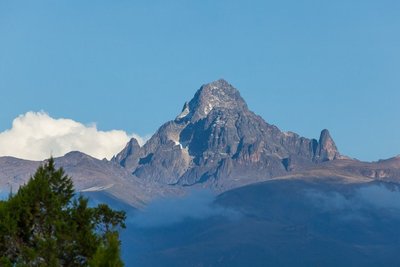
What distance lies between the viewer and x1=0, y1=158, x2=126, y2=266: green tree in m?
80.2

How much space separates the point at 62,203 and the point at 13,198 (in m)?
3.97

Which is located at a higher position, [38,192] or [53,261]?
[38,192]

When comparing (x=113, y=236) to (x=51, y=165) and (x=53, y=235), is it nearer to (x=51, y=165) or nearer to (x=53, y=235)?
(x=53, y=235)

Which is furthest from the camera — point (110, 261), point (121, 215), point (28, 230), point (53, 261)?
point (121, 215)

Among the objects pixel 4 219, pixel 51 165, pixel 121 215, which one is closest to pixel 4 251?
pixel 4 219

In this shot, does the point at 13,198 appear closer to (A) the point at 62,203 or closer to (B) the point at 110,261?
(A) the point at 62,203

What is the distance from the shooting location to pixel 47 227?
83.9 meters

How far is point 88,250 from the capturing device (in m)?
82.4

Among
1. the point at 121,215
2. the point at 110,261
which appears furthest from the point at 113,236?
the point at 121,215

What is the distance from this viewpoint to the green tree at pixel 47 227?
263 ft

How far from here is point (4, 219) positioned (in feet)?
270

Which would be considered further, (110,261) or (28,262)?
(28,262)

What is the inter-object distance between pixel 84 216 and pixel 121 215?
15.4m

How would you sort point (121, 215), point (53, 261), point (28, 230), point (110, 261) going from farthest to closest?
point (121, 215)
point (28, 230)
point (53, 261)
point (110, 261)
